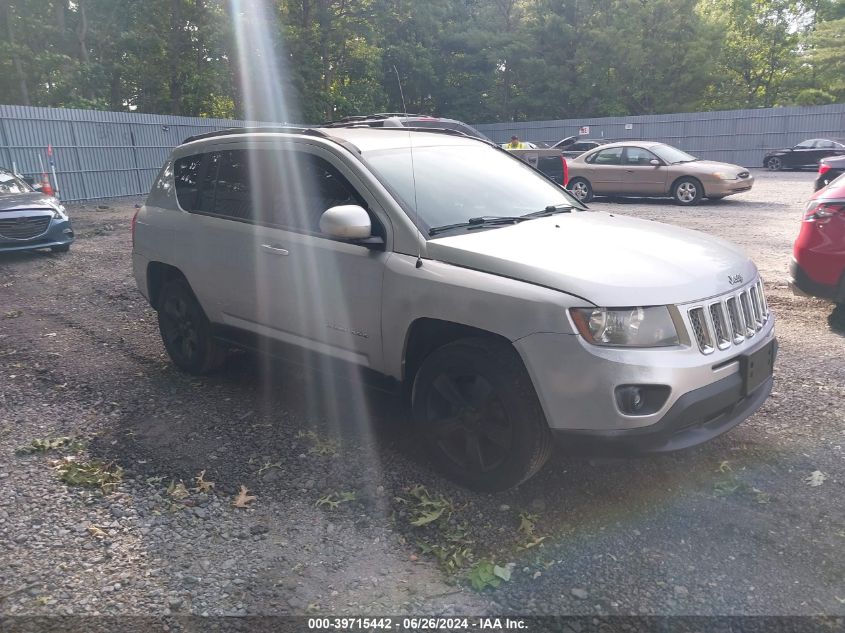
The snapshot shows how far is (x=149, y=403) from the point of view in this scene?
4863 mm

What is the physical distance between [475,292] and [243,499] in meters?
1.60

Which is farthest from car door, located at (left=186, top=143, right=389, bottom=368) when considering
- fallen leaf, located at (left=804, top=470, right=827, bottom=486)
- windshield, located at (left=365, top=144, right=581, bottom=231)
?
fallen leaf, located at (left=804, top=470, right=827, bottom=486)

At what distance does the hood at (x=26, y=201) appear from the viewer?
10.5 m

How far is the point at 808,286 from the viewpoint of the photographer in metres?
5.87

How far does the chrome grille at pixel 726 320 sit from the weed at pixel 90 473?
3091 mm

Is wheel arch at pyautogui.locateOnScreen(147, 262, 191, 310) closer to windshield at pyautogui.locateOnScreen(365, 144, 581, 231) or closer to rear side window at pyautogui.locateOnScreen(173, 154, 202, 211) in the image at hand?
rear side window at pyautogui.locateOnScreen(173, 154, 202, 211)

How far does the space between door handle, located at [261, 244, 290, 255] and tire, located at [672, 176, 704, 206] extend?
13.7 meters

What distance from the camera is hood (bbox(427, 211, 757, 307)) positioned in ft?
10.2

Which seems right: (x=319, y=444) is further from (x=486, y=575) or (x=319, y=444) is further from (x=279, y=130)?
(x=279, y=130)

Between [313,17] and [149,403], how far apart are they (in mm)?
36063

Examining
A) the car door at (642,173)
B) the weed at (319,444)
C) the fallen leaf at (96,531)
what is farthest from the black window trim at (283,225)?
the car door at (642,173)

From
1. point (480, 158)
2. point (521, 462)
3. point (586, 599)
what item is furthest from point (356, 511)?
point (480, 158)

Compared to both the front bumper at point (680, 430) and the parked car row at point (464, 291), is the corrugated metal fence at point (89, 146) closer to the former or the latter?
the parked car row at point (464, 291)

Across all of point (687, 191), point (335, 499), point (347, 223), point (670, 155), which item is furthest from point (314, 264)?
point (670, 155)
